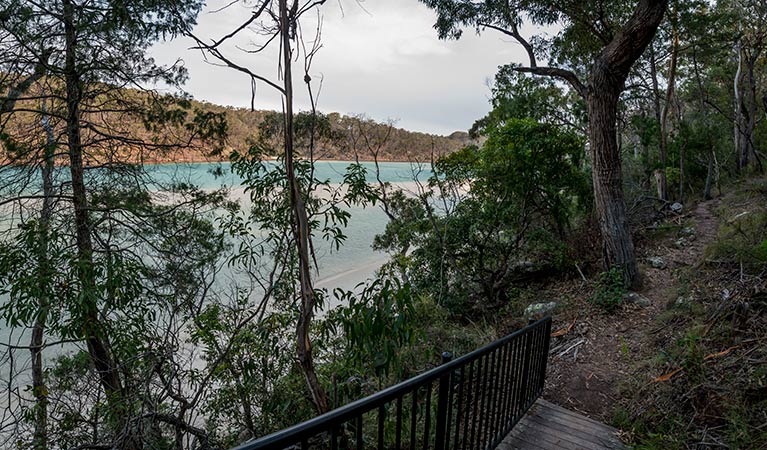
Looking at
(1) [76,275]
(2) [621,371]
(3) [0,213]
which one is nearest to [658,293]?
(2) [621,371]

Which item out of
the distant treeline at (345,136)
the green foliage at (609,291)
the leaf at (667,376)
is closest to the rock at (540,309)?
the green foliage at (609,291)

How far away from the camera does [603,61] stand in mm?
4910

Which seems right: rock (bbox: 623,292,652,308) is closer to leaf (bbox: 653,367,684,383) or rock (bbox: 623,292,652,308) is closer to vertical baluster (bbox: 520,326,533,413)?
leaf (bbox: 653,367,684,383)

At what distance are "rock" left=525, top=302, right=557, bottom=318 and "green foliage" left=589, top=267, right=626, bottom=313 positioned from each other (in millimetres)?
521

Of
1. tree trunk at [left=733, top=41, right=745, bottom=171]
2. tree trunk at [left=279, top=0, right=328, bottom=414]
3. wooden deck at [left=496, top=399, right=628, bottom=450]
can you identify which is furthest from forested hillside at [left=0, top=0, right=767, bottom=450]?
tree trunk at [left=733, top=41, right=745, bottom=171]

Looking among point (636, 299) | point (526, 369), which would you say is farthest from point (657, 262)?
point (526, 369)

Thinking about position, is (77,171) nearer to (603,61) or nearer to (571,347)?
(571,347)

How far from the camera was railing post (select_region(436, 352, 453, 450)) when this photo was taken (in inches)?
69.5

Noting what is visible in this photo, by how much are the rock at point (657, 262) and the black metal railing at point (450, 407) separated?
157 inches

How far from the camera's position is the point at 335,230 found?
2852mm

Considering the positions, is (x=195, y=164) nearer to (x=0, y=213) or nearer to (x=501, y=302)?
(x=0, y=213)

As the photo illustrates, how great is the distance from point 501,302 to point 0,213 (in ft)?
22.4

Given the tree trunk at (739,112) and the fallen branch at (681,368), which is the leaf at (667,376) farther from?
the tree trunk at (739,112)

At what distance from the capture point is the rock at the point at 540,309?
17.6ft
